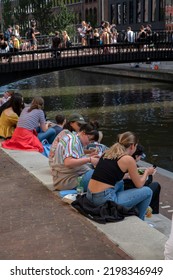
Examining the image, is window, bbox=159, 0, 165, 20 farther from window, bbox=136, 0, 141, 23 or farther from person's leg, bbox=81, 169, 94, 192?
person's leg, bbox=81, 169, 94, 192

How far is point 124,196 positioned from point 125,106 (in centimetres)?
2167

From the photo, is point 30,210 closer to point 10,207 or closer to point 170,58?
point 10,207

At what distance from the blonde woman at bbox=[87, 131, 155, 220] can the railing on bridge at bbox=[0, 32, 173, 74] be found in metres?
20.3

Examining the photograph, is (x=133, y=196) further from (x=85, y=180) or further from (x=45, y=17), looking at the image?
(x=45, y=17)

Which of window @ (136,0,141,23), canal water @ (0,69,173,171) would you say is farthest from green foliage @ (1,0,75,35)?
canal water @ (0,69,173,171)

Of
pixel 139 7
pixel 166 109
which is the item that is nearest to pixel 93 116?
pixel 166 109

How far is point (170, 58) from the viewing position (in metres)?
30.8

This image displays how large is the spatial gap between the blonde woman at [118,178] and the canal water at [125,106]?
26.7ft

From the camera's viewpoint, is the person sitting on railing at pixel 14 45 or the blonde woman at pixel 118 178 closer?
the blonde woman at pixel 118 178

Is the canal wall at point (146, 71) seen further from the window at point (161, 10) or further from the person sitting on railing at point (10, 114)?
the person sitting on railing at point (10, 114)

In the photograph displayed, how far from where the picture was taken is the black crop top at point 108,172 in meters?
5.74

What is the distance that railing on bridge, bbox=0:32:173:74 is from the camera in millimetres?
26188

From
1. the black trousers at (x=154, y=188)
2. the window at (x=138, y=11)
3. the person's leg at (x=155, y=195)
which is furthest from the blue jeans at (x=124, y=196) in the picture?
the window at (x=138, y=11)

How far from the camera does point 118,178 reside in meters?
5.85
